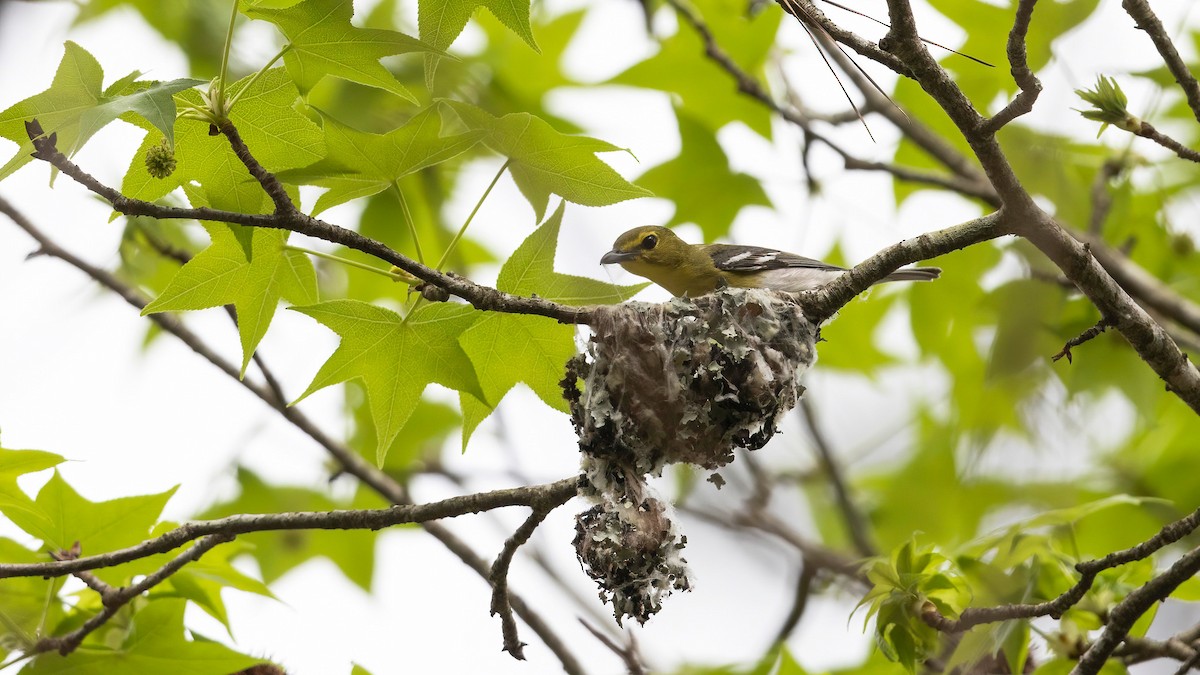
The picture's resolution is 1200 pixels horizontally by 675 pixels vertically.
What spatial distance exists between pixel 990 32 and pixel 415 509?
147 inches

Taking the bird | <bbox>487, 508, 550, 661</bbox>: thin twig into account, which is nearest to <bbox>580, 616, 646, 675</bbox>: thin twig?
<bbox>487, 508, 550, 661</bbox>: thin twig

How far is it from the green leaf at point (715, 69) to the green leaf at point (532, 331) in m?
2.42

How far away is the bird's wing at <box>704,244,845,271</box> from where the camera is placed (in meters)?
6.00

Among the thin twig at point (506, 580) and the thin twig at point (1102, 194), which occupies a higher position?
the thin twig at point (1102, 194)

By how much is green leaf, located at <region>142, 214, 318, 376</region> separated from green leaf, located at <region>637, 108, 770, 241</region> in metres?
2.69

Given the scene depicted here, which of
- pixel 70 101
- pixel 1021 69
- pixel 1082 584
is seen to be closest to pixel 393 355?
pixel 70 101

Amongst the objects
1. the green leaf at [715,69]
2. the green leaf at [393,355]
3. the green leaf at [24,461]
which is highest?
the green leaf at [715,69]

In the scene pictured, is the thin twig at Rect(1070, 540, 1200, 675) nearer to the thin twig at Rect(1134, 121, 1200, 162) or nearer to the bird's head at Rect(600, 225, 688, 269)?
the thin twig at Rect(1134, 121, 1200, 162)

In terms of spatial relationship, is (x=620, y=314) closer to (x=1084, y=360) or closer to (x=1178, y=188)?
(x=1084, y=360)

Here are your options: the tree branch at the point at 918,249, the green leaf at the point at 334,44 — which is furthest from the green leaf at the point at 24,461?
the tree branch at the point at 918,249

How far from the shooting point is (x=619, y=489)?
321cm

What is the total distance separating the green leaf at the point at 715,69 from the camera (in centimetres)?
577

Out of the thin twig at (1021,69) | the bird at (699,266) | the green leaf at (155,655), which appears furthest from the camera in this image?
the bird at (699,266)

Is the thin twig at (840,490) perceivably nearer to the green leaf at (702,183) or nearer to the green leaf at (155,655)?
the green leaf at (702,183)
